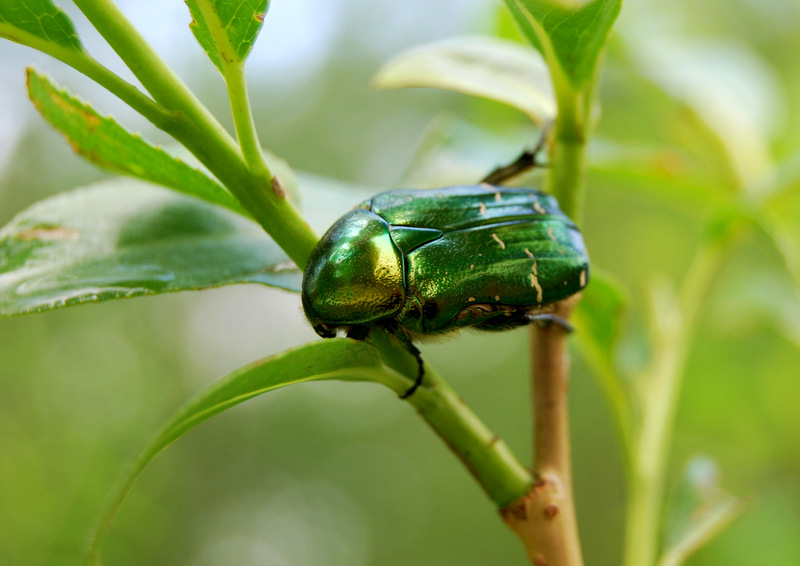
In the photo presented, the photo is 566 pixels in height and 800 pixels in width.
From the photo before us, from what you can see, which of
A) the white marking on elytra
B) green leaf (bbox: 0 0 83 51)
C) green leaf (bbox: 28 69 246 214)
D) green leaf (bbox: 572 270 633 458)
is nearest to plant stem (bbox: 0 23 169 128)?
green leaf (bbox: 0 0 83 51)

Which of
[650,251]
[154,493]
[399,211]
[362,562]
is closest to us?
[399,211]

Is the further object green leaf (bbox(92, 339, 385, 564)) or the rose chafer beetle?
the rose chafer beetle

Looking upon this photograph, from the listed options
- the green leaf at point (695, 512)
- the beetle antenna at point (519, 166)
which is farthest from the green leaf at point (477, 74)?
the green leaf at point (695, 512)

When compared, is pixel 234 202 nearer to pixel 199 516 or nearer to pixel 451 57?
pixel 451 57

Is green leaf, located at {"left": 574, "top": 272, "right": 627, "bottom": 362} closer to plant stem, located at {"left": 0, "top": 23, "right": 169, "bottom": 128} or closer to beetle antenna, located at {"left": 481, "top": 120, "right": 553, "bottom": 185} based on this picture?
beetle antenna, located at {"left": 481, "top": 120, "right": 553, "bottom": 185}

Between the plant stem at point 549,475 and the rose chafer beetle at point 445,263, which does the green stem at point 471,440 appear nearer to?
the plant stem at point 549,475

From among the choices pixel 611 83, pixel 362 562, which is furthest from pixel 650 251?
pixel 362 562
